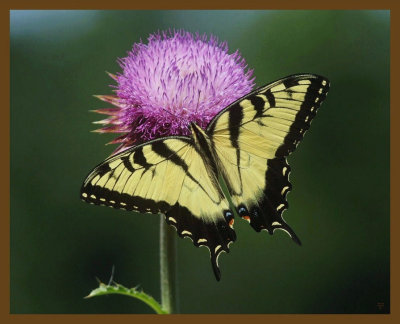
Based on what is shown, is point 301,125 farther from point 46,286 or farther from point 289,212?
point 46,286

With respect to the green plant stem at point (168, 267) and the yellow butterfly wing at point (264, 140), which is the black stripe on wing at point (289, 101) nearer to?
the yellow butterfly wing at point (264, 140)

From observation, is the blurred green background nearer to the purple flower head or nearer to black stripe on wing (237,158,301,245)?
the purple flower head

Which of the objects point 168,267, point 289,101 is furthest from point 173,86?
point 168,267

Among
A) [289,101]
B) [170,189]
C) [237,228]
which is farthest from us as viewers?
[237,228]

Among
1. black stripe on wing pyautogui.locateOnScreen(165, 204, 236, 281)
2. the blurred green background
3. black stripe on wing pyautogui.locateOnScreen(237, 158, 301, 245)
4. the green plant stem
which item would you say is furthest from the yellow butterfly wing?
the blurred green background

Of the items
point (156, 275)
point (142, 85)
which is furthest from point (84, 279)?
point (142, 85)

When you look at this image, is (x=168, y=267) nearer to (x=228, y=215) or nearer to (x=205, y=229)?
(x=205, y=229)
